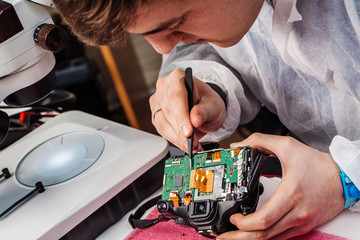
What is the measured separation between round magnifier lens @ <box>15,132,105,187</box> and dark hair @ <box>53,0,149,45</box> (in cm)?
34

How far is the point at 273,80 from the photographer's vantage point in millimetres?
964

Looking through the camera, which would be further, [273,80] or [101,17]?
[273,80]

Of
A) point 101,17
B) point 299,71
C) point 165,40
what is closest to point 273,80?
point 299,71

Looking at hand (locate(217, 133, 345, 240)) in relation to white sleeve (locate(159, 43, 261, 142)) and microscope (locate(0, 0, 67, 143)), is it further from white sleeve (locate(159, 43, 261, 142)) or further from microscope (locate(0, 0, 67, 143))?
microscope (locate(0, 0, 67, 143))

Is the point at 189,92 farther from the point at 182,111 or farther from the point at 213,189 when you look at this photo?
the point at 213,189

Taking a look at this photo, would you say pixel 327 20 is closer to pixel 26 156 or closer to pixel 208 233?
pixel 208 233

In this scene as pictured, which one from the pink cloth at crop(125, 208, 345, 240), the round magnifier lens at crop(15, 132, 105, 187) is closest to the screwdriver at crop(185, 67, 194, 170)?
the pink cloth at crop(125, 208, 345, 240)

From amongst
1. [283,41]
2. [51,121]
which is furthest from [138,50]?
[283,41]

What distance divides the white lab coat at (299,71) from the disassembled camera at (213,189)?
0.16 meters

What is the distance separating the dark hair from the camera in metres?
0.54

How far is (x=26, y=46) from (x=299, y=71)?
594mm

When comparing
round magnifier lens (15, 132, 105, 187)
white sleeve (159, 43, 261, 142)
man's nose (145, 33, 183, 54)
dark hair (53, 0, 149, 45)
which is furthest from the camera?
white sleeve (159, 43, 261, 142)

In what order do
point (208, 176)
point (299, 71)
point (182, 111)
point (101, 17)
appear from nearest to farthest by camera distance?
1. point (101, 17)
2. point (208, 176)
3. point (182, 111)
4. point (299, 71)

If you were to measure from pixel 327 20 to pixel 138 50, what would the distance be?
1.85 meters
